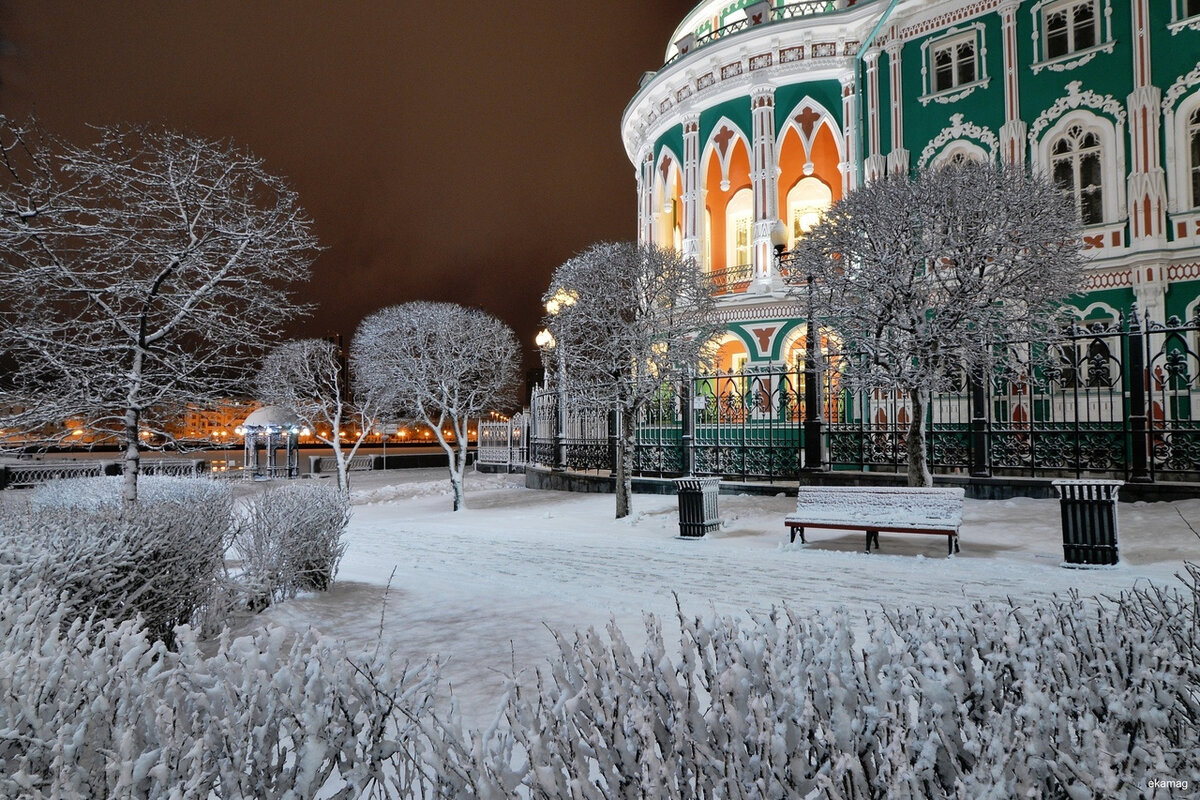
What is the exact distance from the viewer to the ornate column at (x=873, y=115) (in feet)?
75.8

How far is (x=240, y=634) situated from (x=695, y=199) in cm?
2326

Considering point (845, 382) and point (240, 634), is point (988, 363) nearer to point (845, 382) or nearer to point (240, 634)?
point (845, 382)

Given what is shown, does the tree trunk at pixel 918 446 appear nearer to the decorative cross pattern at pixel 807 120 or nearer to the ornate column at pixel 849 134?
the ornate column at pixel 849 134

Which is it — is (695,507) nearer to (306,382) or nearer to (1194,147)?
(1194,147)

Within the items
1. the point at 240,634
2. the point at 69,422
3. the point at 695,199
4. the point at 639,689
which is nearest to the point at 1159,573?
the point at 639,689

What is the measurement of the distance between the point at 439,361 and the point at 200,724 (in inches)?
735

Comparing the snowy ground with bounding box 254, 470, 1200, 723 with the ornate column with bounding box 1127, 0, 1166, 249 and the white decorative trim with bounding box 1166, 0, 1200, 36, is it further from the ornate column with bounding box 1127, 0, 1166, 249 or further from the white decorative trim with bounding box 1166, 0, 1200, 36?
the white decorative trim with bounding box 1166, 0, 1200, 36

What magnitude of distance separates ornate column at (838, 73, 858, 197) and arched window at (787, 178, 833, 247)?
1011mm

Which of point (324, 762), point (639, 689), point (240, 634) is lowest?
point (240, 634)

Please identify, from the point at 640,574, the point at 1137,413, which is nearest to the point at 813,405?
the point at 1137,413

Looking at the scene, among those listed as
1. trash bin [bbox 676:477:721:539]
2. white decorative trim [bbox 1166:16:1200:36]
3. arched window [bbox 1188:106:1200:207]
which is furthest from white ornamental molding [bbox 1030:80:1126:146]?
trash bin [bbox 676:477:721:539]

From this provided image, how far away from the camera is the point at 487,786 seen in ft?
6.41

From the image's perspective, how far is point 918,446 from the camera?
40.0ft

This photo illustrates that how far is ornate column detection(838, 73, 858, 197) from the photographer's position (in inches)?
933
